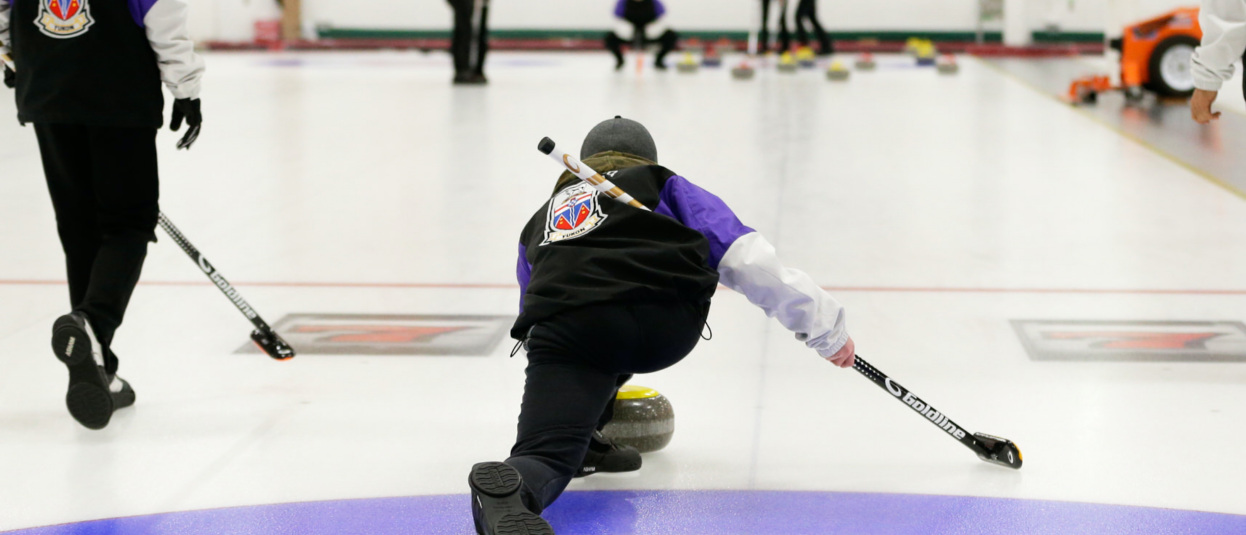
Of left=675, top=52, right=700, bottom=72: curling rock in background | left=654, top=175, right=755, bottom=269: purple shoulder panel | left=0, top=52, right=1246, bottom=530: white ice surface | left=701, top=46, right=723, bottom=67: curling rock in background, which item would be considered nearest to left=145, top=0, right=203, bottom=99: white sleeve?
left=0, top=52, right=1246, bottom=530: white ice surface

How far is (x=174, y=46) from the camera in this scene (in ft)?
10.7

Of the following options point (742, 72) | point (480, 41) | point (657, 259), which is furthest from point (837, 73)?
point (657, 259)

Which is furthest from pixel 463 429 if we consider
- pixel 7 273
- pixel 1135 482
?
pixel 7 273

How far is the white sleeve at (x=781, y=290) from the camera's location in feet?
8.51

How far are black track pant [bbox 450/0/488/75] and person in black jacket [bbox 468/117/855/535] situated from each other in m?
10.6

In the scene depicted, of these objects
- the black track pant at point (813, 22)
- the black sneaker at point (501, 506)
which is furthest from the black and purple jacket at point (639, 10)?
the black sneaker at point (501, 506)

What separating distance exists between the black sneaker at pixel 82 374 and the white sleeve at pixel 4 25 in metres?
0.89

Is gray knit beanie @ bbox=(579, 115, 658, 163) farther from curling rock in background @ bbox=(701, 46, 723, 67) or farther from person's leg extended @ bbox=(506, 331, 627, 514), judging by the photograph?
curling rock in background @ bbox=(701, 46, 723, 67)

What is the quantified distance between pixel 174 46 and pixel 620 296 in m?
1.52

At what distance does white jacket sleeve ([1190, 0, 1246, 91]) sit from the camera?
371 cm

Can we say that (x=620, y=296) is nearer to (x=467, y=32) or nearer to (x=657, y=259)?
(x=657, y=259)

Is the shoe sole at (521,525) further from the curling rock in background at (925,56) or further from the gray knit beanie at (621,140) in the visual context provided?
the curling rock in background at (925,56)

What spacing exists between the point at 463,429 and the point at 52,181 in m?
1.30

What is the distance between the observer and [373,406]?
3469 mm
